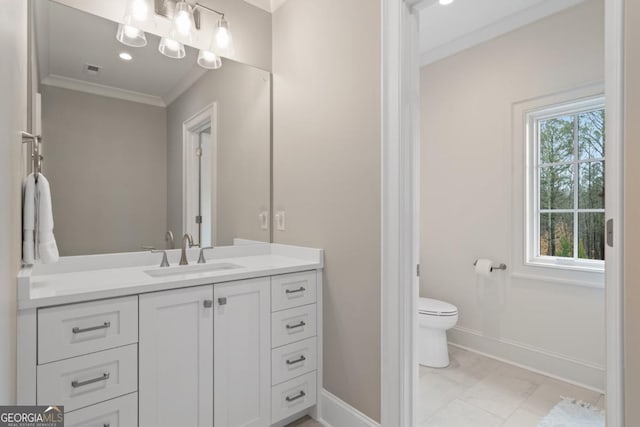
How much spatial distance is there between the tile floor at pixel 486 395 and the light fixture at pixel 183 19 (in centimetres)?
224

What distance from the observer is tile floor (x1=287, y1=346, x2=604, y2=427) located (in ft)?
5.95

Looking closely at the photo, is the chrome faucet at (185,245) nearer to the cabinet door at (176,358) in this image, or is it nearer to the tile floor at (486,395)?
the cabinet door at (176,358)

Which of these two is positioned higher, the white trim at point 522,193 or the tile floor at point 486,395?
the white trim at point 522,193

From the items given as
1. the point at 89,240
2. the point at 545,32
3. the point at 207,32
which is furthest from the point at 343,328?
the point at 545,32

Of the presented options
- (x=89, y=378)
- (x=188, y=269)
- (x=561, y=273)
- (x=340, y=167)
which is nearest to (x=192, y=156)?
(x=188, y=269)

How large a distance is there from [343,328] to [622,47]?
1534 millimetres

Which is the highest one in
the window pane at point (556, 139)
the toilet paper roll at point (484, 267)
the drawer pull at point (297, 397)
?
the window pane at point (556, 139)

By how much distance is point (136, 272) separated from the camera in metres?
1.57

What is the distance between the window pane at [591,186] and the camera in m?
2.26

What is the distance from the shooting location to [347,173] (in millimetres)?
1731

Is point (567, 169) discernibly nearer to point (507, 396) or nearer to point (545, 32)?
point (545, 32)

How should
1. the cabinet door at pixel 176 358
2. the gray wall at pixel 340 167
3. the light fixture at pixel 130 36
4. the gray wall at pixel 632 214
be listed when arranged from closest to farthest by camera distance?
the gray wall at pixel 632 214
the cabinet door at pixel 176 358
the gray wall at pixel 340 167
the light fixture at pixel 130 36

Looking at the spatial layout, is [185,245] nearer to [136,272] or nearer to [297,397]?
[136,272]

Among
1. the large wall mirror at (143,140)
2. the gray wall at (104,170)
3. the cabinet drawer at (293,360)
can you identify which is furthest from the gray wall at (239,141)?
the cabinet drawer at (293,360)
